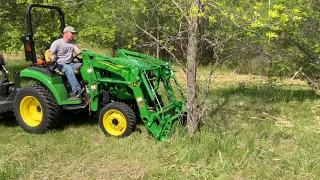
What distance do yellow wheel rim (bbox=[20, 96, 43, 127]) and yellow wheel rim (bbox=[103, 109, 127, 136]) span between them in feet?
4.14

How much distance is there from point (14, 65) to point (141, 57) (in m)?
11.9

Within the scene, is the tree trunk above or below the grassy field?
above

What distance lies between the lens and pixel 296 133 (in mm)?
5785

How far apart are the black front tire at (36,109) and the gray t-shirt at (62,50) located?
60 centimetres

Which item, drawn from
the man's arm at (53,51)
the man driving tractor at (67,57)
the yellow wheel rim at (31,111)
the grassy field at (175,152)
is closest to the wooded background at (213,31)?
the grassy field at (175,152)

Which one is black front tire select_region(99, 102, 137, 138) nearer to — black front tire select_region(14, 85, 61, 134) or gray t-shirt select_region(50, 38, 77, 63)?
black front tire select_region(14, 85, 61, 134)

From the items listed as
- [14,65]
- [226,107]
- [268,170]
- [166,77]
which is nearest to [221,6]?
[166,77]

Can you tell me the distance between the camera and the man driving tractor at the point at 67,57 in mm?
5926

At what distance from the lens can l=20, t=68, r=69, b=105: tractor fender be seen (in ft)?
19.2

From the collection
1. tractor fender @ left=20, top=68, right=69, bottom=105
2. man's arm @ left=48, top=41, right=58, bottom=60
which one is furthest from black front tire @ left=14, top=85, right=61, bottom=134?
man's arm @ left=48, top=41, right=58, bottom=60

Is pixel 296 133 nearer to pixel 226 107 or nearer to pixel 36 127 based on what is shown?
pixel 226 107

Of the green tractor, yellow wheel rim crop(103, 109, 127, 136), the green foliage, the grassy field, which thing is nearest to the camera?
the grassy field

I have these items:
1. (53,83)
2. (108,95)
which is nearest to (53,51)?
(53,83)

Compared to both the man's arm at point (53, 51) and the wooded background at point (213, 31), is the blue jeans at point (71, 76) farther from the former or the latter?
the wooded background at point (213, 31)
